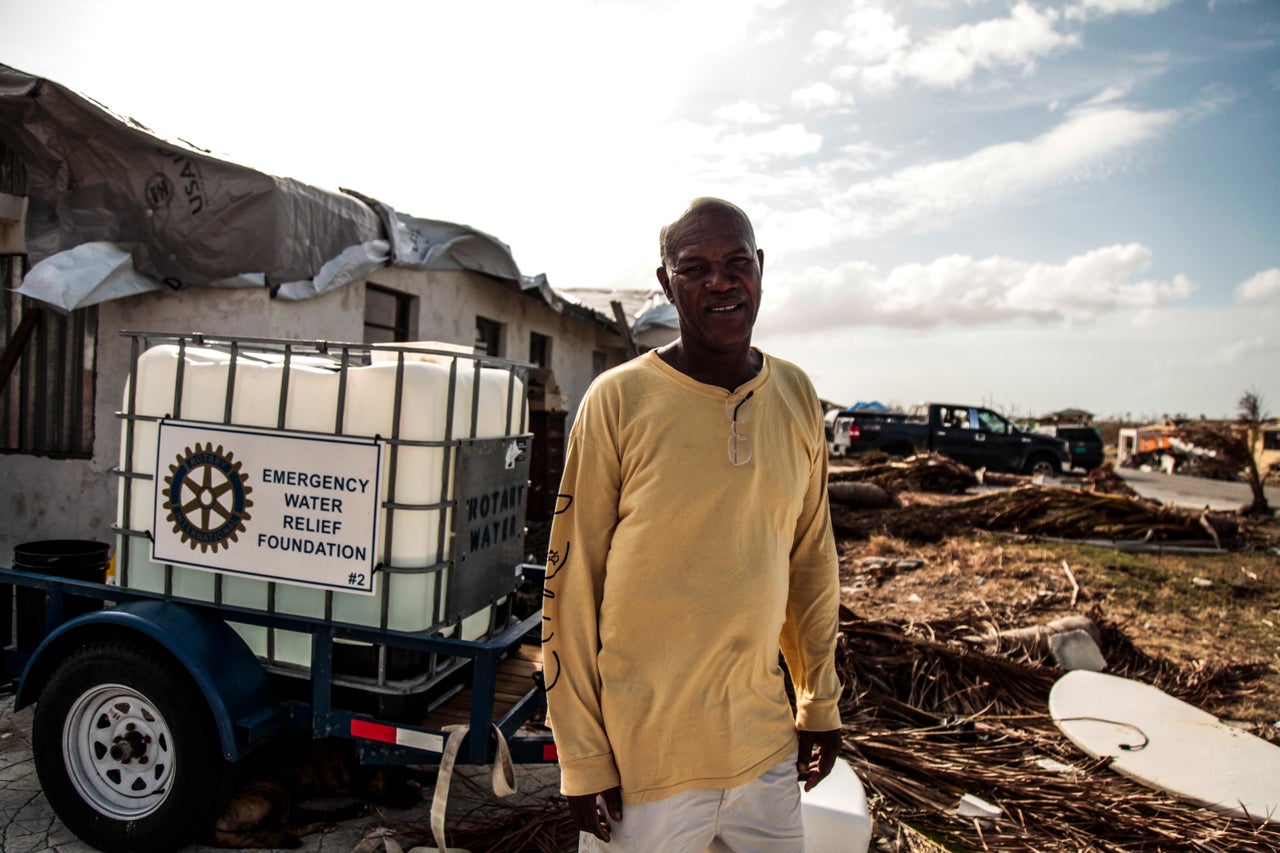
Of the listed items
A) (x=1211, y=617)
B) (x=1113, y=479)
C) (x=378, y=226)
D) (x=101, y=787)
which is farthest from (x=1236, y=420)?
(x=101, y=787)

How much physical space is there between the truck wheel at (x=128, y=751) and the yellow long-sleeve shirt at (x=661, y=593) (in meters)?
1.84

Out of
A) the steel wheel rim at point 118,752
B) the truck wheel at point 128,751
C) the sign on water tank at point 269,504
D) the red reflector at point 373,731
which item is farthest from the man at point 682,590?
the steel wheel rim at point 118,752

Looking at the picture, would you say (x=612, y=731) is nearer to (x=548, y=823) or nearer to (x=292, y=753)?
(x=548, y=823)

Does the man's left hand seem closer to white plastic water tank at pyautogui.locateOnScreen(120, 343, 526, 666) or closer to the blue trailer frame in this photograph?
the blue trailer frame

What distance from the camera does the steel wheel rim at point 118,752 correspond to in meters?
2.80

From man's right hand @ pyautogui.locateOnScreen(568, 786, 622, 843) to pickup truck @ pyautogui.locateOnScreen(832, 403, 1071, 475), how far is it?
18.3 metres

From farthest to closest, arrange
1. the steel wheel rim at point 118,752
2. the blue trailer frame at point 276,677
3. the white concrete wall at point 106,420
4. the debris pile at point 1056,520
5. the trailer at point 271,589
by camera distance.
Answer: the debris pile at point 1056,520 → the white concrete wall at point 106,420 → the steel wheel rim at point 118,752 → the trailer at point 271,589 → the blue trailer frame at point 276,677

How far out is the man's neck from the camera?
1717mm

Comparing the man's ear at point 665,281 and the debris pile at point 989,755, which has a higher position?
the man's ear at point 665,281

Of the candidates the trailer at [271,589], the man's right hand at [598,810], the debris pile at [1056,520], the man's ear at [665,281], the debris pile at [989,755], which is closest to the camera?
the man's right hand at [598,810]

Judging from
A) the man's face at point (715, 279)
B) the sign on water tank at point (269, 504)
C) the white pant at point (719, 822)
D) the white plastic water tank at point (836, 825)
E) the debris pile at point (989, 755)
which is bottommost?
the debris pile at point (989, 755)

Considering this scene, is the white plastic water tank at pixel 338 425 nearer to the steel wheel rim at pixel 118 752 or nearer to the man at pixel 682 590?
the steel wheel rim at pixel 118 752

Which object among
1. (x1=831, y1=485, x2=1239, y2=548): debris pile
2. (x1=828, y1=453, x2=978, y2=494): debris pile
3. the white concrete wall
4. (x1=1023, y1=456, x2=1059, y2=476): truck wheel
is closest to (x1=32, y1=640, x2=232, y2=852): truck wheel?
the white concrete wall

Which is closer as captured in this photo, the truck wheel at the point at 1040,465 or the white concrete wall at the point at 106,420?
the white concrete wall at the point at 106,420
